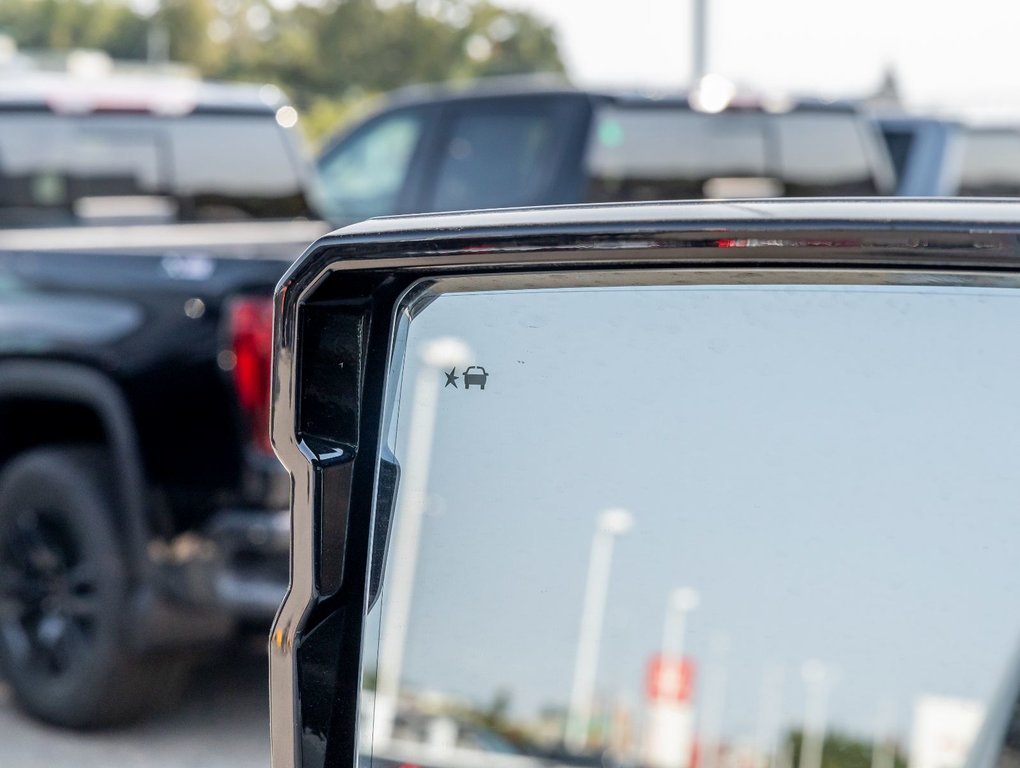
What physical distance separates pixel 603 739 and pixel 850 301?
56 centimetres

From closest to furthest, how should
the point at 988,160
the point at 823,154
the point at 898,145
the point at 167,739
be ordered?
the point at 167,739 < the point at 823,154 < the point at 988,160 < the point at 898,145

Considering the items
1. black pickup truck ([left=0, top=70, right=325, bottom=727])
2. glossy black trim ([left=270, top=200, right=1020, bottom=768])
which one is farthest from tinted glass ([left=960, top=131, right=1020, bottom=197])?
glossy black trim ([left=270, top=200, right=1020, bottom=768])

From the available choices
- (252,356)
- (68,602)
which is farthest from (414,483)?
(68,602)

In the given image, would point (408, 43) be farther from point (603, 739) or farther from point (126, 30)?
point (603, 739)

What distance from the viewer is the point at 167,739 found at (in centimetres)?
449

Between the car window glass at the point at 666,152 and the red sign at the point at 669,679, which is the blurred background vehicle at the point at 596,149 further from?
the red sign at the point at 669,679

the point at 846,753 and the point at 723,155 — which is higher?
the point at 723,155

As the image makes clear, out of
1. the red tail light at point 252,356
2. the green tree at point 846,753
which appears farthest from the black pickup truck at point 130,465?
the green tree at point 846,753

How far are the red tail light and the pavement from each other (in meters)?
1.09

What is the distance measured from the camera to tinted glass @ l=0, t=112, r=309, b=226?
5.26 m

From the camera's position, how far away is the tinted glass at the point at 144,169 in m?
5.26

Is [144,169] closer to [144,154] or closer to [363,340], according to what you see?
[144,154]

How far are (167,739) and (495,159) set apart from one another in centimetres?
292

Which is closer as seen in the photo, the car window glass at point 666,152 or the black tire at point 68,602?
the black tire at point 68,602
